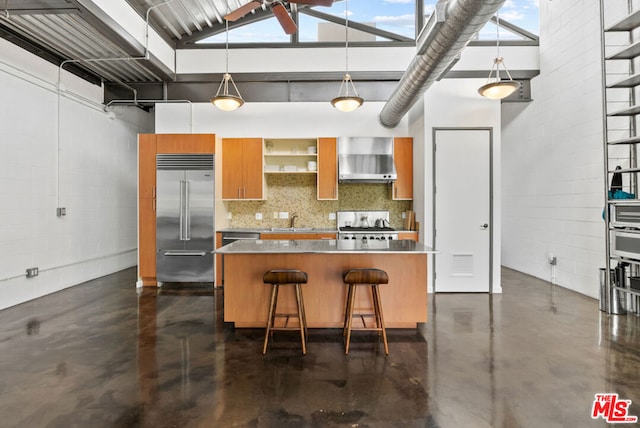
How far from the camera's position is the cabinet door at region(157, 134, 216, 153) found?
19.4 feet

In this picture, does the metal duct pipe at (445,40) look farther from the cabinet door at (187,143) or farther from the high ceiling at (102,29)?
the cabinet door at (187,143)

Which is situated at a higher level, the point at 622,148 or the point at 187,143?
the point at 187,143

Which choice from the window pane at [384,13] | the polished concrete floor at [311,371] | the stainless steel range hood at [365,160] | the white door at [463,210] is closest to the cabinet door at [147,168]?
the polished concrete floor at [311,371]

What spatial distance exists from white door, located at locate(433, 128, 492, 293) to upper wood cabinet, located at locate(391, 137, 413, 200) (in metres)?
0.75

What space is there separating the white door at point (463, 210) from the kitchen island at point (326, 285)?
74.7 inches

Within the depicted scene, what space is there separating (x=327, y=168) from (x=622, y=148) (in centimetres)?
434

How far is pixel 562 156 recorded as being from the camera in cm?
568

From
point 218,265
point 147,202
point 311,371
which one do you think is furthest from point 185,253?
point 311,371

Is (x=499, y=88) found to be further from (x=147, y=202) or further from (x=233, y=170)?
(x=147, y=202)

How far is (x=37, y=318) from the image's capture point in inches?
165

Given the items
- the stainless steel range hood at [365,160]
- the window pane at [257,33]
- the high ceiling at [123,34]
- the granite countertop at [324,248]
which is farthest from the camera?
the window pane at [257,33]

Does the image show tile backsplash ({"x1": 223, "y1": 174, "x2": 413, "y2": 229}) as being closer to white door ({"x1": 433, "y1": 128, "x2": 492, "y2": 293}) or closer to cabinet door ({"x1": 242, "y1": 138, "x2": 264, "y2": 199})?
cabinet door ({"x1": 242, "y1": 138, "x2": 264, "y2": 199})

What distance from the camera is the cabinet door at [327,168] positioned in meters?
6.27

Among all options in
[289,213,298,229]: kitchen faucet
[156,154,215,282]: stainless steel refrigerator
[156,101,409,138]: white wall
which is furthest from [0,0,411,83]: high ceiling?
[289,213,298,229]: kitchen faucet
